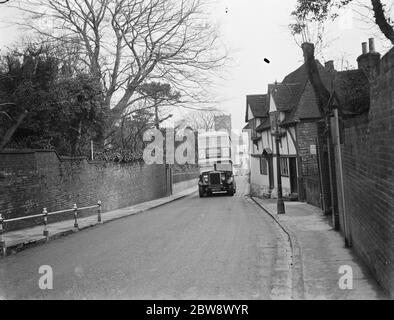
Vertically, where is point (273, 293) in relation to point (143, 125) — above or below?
below

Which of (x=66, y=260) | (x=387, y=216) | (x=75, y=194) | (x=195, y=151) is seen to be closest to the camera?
(x=387, y=216)

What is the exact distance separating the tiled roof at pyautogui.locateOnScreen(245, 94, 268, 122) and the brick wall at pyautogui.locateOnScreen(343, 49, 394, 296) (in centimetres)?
2823

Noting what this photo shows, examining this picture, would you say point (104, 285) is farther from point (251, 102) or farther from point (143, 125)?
point (251, 102)

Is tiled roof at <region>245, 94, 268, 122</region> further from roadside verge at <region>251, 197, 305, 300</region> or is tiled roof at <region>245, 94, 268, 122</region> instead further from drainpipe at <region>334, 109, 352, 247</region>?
drainpipe at <region>334, 109, 352, 247</region>

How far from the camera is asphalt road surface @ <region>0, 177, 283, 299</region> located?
7.00 m

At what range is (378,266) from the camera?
6.85 meters

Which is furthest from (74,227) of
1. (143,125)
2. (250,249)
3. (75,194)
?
(143,125)

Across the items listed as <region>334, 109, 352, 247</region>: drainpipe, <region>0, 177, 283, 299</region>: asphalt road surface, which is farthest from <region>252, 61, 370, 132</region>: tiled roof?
<region>0, 177, 283, 299</region>: asphalt road surface

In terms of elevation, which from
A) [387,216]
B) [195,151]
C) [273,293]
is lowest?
[273,293]

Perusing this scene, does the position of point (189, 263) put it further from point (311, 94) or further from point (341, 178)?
point (311, 94)

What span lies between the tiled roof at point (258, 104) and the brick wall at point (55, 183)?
43.0 ft

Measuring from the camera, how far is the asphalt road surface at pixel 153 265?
23.0 feet

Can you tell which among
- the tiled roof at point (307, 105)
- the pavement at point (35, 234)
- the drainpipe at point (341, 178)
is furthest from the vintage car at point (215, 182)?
the drainpipe at point (341, 178)
